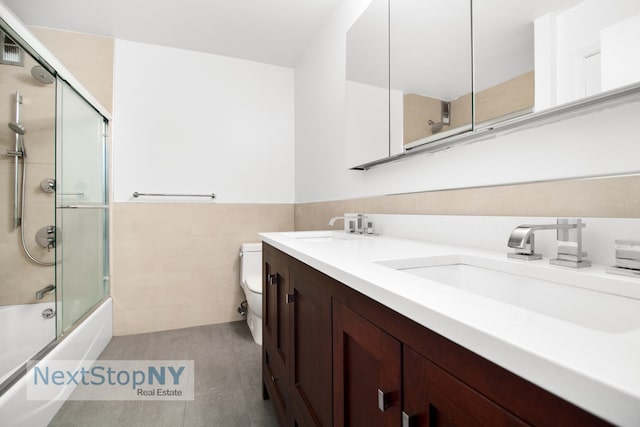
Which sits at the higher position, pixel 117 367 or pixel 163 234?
pixel 163 234

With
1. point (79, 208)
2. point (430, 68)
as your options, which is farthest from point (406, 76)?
point (79, 208)

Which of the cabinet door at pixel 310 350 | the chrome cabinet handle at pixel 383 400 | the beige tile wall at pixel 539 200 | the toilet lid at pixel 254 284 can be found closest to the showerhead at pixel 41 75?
the toilet lid at pixel 254 284

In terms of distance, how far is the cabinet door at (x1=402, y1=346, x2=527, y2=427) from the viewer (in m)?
0.33

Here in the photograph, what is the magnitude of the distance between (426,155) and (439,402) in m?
1.03

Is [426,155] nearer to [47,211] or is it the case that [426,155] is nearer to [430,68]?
[430,68]

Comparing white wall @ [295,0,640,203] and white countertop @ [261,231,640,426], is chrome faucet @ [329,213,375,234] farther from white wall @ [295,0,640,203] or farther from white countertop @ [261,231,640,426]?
white countertop @ [261,231,640,426]

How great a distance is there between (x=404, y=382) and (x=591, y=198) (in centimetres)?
65

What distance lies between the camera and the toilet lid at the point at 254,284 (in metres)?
2.02

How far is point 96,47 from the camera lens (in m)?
2.28

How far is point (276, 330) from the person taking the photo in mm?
1301

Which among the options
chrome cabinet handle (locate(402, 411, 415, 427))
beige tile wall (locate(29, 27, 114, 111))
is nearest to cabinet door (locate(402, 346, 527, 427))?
chrome cabinet handle (locate(402, 411, 415, 427))

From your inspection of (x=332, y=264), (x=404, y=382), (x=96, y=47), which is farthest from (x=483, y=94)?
(x=96, y=47)

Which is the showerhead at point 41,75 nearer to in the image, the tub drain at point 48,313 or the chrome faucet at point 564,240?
the tub drain at point 48,313

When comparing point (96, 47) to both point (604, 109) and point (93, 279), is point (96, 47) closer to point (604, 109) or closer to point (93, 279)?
point (93, 279)
